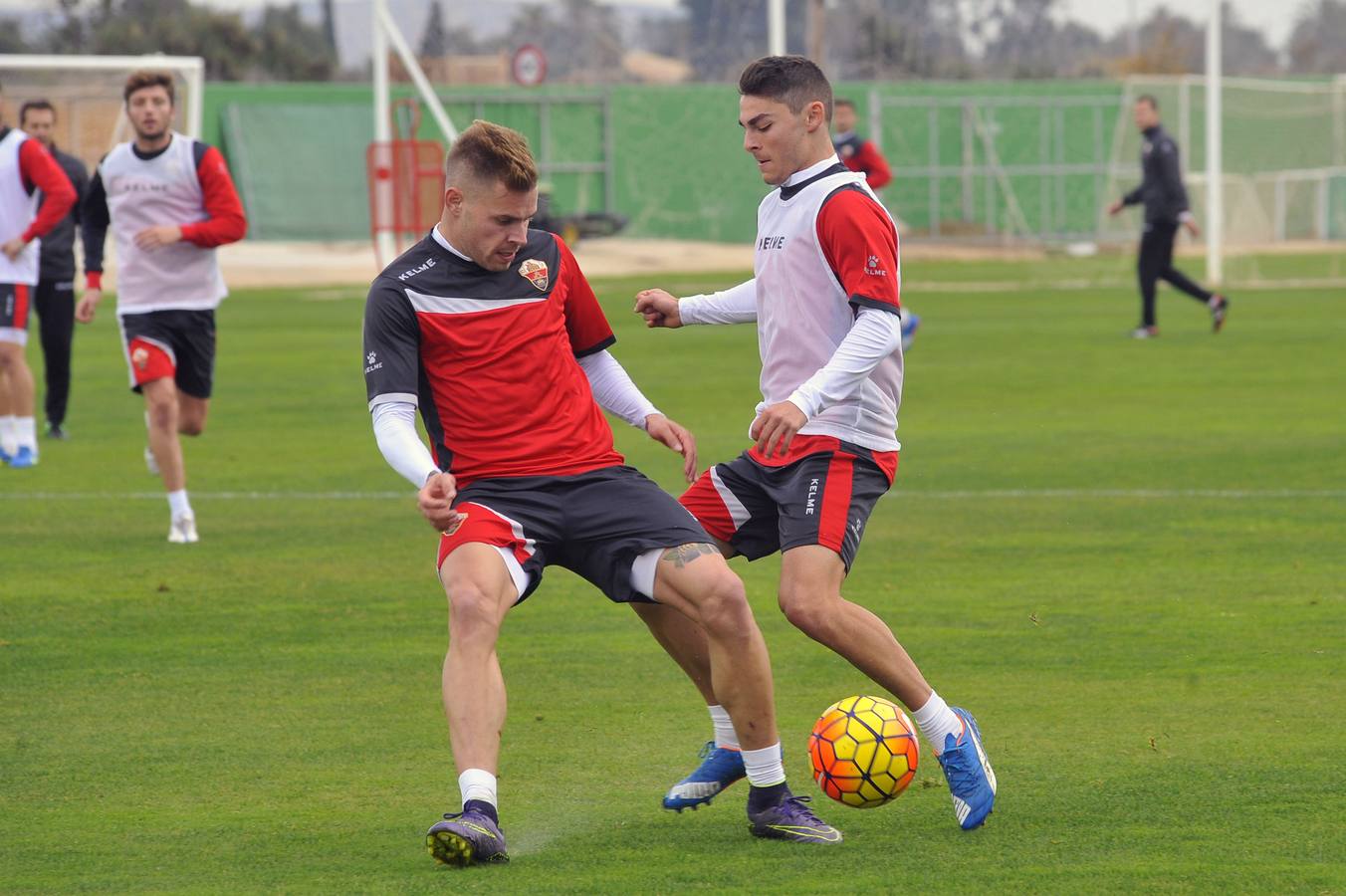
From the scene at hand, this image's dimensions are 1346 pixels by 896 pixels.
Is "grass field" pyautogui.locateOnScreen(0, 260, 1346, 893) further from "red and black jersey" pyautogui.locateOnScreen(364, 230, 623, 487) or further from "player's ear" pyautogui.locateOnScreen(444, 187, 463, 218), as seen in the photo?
"player's ear" pyautogui.locateOnScreen(444, 187, 463, 218)

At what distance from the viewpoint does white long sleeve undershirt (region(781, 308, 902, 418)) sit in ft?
16.9

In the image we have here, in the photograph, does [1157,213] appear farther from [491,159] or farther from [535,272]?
[491,159]

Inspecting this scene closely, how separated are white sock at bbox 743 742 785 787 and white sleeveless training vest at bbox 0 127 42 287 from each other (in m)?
9.21

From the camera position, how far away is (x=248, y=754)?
5961mm

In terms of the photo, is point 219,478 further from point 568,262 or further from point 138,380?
point 568,262

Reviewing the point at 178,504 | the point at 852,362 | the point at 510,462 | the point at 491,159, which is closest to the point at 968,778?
the point at 852,362

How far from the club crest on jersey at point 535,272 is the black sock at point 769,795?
4.87 feet

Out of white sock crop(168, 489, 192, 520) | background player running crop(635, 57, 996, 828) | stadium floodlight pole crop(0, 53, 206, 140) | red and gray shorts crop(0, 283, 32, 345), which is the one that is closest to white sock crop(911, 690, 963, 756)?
background player running crop(635, 57, 996, 828)

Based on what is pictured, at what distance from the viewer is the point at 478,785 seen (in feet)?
15.5

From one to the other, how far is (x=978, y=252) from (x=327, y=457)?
3635cm

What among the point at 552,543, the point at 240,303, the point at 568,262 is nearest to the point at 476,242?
the point at 568,262

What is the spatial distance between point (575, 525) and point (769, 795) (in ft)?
2.86

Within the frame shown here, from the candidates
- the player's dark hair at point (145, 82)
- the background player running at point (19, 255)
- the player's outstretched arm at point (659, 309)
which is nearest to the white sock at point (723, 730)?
the player's outstretched arm at point (659, 309)

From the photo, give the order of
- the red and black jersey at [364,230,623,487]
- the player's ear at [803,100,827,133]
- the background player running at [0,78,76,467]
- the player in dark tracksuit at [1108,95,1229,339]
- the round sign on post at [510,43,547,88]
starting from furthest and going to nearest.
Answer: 1. the round sign on post at [510,43,547,88]
2. the player in dark tracksuit at [1108,95,1229,339]
3. the background player running at [0,78,76,467]
4. the player's ear at [803,100,827,133]
5. the red and black jersey at [364,230,623,487]
